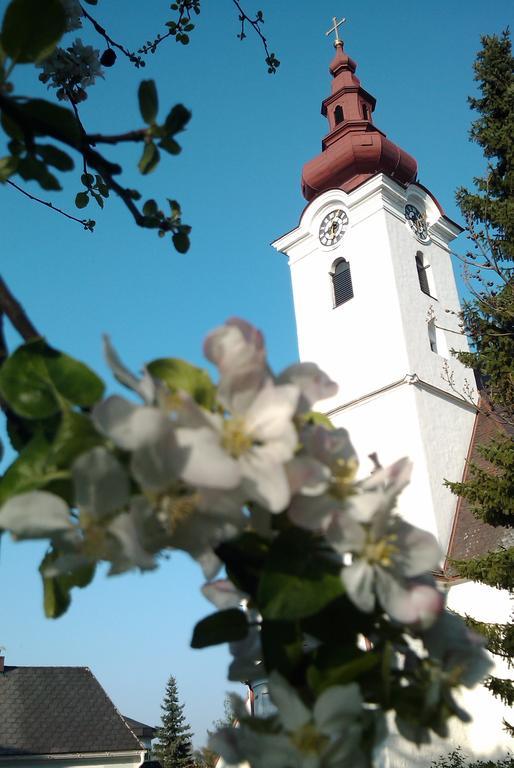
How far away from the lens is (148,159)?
1033mm

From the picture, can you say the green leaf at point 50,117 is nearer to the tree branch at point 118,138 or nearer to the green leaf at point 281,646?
the tree branch at point 118,138

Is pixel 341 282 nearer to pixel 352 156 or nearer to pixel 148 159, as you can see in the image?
pixel 352 156

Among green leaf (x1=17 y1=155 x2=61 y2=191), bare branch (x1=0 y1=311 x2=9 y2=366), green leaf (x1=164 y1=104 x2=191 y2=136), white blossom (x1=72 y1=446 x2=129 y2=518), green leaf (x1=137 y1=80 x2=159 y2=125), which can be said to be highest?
green leaf (x1=164 y1=104 x2=191 y2=136)

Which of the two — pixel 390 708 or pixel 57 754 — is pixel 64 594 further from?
pixel 57 754

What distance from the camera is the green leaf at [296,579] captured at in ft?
1.69

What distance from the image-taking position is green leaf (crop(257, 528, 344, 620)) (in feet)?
1.69

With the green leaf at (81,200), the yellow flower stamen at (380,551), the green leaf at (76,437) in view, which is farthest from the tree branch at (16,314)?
the green leaf at (81,200)

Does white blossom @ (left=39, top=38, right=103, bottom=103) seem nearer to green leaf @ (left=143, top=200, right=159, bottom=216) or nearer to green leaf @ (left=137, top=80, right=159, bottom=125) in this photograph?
green leaf @ (left=143, top=200, right=159, bottom=216)

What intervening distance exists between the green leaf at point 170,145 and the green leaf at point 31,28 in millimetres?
255

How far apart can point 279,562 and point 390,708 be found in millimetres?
138

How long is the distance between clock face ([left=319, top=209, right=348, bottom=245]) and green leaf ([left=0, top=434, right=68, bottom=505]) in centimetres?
1707

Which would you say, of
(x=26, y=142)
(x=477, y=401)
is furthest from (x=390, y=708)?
(x=477, y=401)

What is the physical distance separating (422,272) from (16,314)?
17.3 metres

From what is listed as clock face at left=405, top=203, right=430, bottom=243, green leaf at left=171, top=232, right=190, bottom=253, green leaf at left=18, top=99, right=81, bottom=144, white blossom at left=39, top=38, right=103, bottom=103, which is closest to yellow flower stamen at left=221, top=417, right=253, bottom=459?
green leaf at left=18, top=99, right=81, bottom=144
